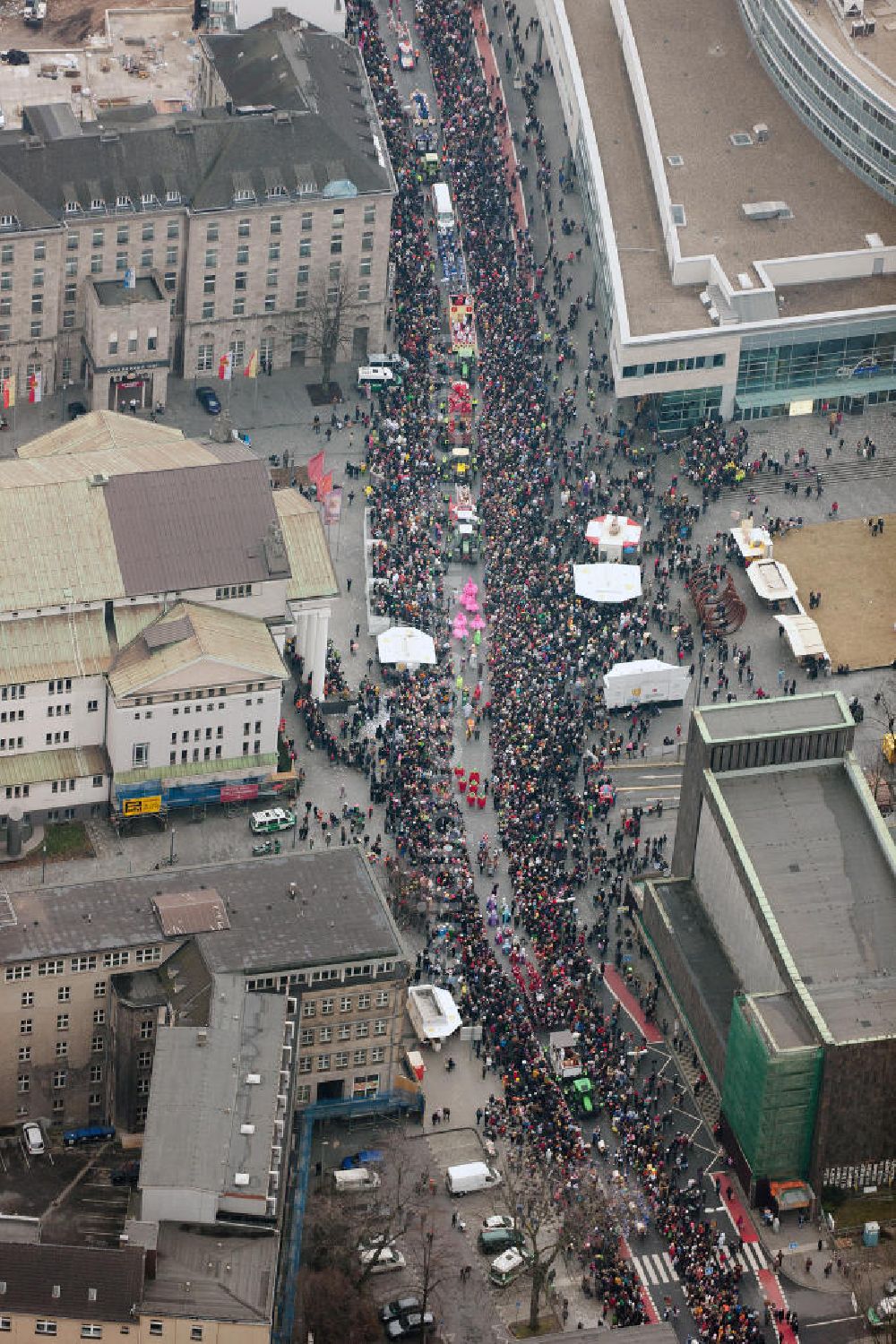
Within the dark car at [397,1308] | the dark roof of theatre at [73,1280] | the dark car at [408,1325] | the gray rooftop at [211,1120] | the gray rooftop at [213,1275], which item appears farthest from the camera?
the dark car at [397,1308]

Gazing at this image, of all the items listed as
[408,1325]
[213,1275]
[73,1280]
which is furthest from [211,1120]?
[408,1325]

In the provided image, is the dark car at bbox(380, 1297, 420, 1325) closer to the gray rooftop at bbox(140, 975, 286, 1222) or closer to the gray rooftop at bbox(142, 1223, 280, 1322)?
the gray rooftop at bbox(142, 1223, 280, 1322)

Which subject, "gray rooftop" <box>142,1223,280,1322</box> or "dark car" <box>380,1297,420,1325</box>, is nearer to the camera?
"gray rooftop" <box>142,1223,280,1322</box>

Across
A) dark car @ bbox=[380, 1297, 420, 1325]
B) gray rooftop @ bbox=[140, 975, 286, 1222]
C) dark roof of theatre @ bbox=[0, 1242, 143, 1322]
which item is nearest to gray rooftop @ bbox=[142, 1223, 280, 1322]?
gray rooftop @ bbox=[140, 975, 286, 1222]

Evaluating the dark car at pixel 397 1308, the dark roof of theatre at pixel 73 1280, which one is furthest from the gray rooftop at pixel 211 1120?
the dark car at pixel 397 1308

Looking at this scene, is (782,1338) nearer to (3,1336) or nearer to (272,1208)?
(272,1208)

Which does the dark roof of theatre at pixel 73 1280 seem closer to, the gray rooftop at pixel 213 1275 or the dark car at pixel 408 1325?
the gray rooftop at pixel 213 1275
